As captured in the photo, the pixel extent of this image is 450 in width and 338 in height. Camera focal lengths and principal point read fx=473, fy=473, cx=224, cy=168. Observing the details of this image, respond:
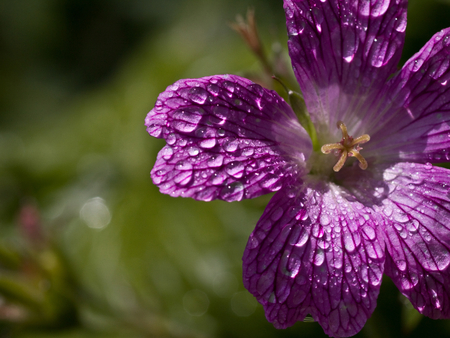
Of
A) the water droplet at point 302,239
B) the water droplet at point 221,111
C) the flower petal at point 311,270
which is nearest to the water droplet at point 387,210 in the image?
the flower petal at point 311,270

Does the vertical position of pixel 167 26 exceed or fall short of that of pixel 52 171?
it exceeds it

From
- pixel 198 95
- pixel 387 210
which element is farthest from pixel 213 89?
pixel 387 210

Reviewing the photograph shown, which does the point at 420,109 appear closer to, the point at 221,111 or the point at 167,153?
the point at 221,111

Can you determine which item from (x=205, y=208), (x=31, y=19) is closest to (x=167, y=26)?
(x=31, y=19)

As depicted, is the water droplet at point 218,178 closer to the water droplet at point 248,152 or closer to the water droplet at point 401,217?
the water droplet at point 248,152

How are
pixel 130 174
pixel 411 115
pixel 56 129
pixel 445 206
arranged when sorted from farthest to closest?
1. pixel 56 129
2. pixel 130 174
3. pixel 411 115
4. pixel 445 206

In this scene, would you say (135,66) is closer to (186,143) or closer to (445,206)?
(186,143)
